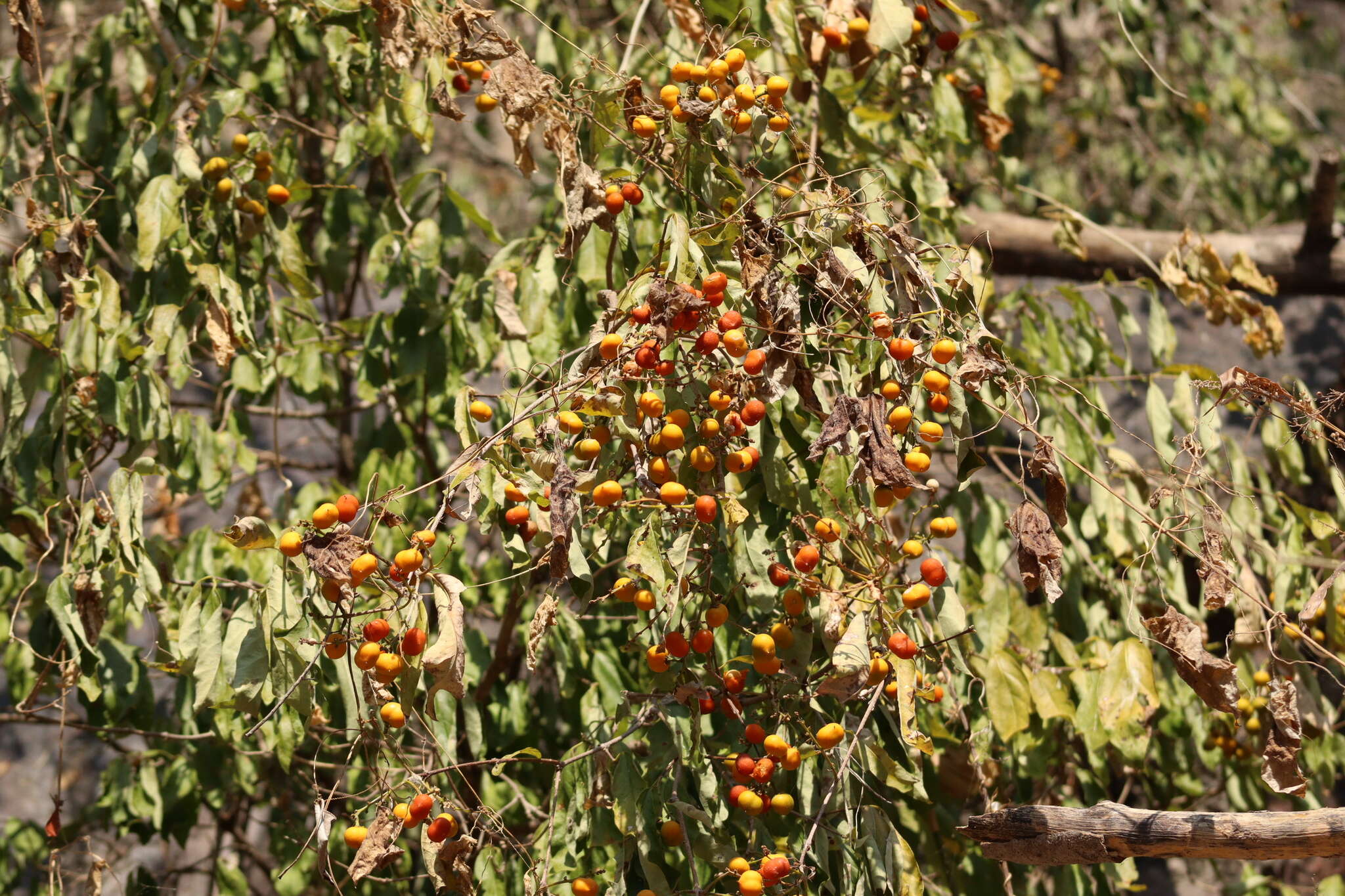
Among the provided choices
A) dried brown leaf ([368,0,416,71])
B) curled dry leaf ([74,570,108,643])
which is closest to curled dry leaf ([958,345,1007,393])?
dried brown leaf ([368,0,416,71])

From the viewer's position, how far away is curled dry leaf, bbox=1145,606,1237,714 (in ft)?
4.63

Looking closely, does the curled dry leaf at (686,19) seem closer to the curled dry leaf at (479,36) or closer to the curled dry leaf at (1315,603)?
the curled dry leaf at (479,36)

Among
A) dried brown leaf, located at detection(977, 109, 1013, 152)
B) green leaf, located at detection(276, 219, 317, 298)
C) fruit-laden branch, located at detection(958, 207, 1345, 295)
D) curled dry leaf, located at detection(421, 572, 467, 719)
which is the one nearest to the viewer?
curled dry leaf, located at detection(421, 572, 467, 719)

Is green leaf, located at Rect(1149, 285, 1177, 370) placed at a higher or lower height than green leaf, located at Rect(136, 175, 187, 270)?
lower

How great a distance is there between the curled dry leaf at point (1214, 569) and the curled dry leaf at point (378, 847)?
1005 mm

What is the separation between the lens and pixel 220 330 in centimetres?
192

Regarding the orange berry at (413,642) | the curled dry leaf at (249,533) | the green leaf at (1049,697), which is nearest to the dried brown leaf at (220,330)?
the curled dry leaf at (249,533)

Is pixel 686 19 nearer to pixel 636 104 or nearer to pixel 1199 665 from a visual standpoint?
pixel 636 104

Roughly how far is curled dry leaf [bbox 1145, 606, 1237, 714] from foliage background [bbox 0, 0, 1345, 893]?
0.36 ft

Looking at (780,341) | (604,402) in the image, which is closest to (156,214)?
(604,402)

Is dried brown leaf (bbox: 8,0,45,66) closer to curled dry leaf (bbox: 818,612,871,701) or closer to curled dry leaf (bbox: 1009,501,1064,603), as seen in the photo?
curled dry leaf (bbox: 818,612,871,701)

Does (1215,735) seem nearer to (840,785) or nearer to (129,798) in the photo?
(840,785)

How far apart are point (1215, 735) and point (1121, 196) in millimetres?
2912

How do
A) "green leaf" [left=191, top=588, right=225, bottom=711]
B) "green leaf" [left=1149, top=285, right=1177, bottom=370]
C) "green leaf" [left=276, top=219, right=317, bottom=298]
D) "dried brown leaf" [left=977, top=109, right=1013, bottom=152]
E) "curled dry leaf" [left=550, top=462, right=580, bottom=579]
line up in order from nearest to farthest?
"curled dry leaf" [left=550, top=462, right=580, bottom=579]
"green leaf" [left=191, top=588, right=225, bottom=711]
"green leaf" [left=276, top=219, right=317, bottom=298]
"green leaf" [left=1149, top=285, right=1177, bottom=370]
"dried brown leaf" [left=977, top=109, right=1013, bottom=152]
